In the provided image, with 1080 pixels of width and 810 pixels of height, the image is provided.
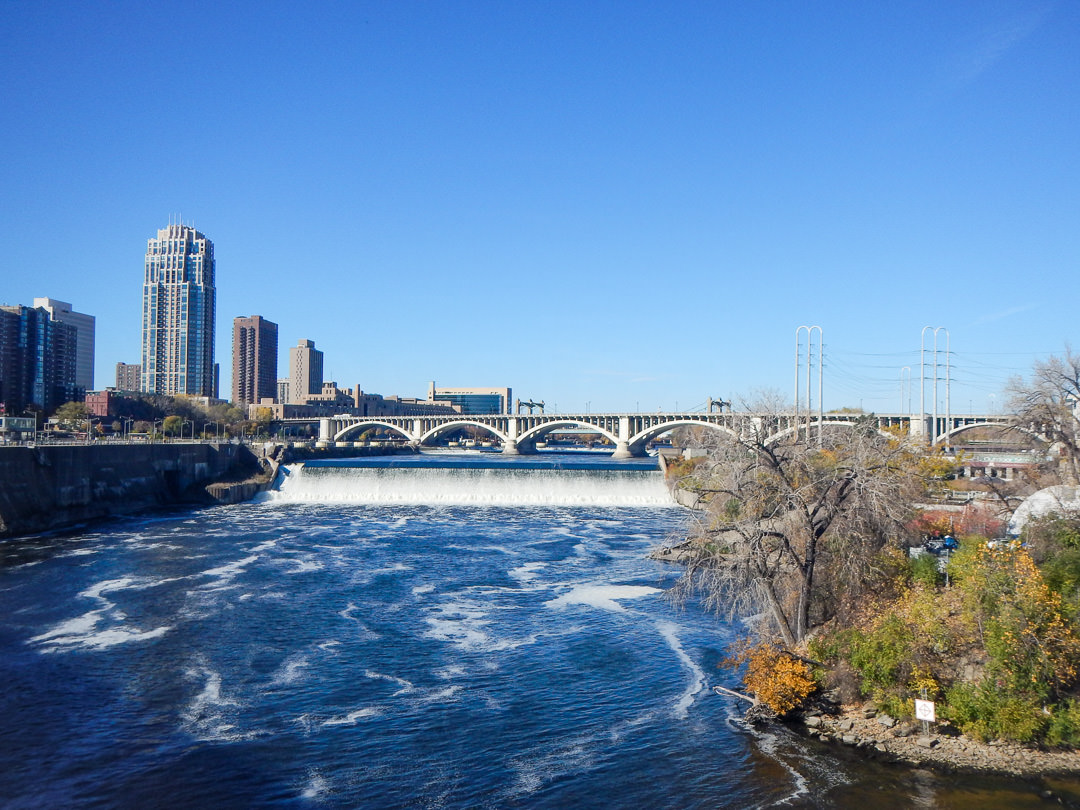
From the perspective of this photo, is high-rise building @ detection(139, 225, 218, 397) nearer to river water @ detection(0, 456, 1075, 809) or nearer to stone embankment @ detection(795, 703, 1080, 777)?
river water @ detection(0, 456, 1075, 809)

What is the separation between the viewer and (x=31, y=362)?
115 metres

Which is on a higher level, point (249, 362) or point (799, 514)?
point (249, 362)

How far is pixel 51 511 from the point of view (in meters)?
41.9

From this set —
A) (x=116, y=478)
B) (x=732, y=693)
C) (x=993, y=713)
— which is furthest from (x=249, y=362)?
(x=993, y=713)

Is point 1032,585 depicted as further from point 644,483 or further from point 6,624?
point 644,483

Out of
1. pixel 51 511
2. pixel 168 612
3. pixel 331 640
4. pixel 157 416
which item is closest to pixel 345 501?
pixel 51 511

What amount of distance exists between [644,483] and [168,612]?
35.2 meters

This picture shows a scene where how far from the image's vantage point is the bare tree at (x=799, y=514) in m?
15.7

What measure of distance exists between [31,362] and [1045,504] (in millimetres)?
129267

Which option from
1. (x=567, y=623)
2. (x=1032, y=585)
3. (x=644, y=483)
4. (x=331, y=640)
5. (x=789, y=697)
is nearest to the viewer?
(x=1032, y=585)

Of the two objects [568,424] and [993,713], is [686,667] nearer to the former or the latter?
[993,713]

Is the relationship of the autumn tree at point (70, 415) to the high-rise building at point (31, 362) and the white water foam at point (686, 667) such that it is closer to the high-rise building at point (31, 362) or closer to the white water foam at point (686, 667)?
the high-rise building at point (31, 362)

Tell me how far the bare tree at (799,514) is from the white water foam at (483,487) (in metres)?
35.3

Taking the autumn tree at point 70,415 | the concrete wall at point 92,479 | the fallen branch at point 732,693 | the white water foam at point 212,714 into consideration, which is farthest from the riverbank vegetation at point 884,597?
the autumn tree at point 70,415
